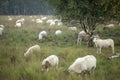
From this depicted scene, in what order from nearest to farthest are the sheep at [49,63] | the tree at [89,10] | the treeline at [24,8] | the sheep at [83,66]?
the sheep at [83,66]
the sheep at [49,63]
the tree at [89,10]
the treeline at [24,8]

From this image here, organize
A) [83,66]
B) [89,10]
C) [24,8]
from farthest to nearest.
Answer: [24,8]
[89,10]
[83,66]

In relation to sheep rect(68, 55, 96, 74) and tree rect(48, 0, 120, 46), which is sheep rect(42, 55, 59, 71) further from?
tree rect(48, 0, 120, 46)

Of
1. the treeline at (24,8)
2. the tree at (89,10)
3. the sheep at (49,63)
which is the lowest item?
the treeline at (24,8)

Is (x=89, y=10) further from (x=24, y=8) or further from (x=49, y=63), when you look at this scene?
(x=24, y=8)

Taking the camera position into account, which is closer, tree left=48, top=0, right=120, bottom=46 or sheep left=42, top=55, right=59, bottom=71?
sheep left=42, top=55, right=59, bottom=71

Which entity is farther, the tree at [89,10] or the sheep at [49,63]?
the tree at [89,10]

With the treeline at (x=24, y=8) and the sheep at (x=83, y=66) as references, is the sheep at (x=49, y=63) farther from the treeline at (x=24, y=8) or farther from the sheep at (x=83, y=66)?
the treeline at (x=24, y=8)

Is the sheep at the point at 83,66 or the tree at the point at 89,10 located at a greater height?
the tree at the point at 89,10

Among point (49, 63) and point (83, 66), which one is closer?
point (83, 66)

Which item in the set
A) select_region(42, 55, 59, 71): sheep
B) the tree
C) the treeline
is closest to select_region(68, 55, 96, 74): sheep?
select_region(42, 55, 59, 71): sheep

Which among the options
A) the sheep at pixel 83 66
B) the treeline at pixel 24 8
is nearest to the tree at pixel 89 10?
the sheep at pixel 83 66

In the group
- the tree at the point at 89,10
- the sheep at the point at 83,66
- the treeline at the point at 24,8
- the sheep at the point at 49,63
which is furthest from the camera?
the treeline at the point at 24,8

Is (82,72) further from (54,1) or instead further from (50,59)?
(54,1)

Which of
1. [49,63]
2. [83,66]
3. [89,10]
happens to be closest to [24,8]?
[89,10]
